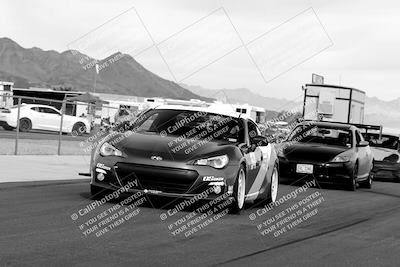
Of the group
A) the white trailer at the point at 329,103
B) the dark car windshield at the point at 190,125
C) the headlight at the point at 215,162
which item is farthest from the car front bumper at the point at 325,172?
A: the white trailer at the point at 329,103

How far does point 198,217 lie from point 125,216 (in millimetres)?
1044

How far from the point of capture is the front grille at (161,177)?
9789mm

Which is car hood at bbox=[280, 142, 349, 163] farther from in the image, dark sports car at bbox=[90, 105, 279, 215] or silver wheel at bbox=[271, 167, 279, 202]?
dark sports car at bbox=[90, 105, 279, 215]

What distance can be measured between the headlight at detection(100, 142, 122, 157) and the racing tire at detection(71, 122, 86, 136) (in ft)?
71.4

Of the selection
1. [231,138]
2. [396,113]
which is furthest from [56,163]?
[396,113]

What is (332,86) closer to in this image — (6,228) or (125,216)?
(125,216)

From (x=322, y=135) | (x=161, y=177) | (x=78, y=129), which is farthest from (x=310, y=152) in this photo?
(x=78, y=129)

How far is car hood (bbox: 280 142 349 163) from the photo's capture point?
17125mm

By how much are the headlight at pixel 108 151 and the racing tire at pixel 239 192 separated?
1621 mm

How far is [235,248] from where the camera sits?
7.63 meters

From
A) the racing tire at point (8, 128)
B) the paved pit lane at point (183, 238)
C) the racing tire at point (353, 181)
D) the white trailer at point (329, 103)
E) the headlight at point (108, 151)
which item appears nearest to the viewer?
the paved pit lane at point (183, 238)

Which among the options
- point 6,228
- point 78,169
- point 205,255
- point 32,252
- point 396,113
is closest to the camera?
point 32,252

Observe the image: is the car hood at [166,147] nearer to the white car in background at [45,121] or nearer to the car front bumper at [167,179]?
the car front bumper at [167,179]

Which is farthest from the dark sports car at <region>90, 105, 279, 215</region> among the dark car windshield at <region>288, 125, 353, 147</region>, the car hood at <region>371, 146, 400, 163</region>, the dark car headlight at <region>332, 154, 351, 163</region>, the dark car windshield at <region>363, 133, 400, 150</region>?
the dark car windshield at <region>363, 133, 400, 150</region>
